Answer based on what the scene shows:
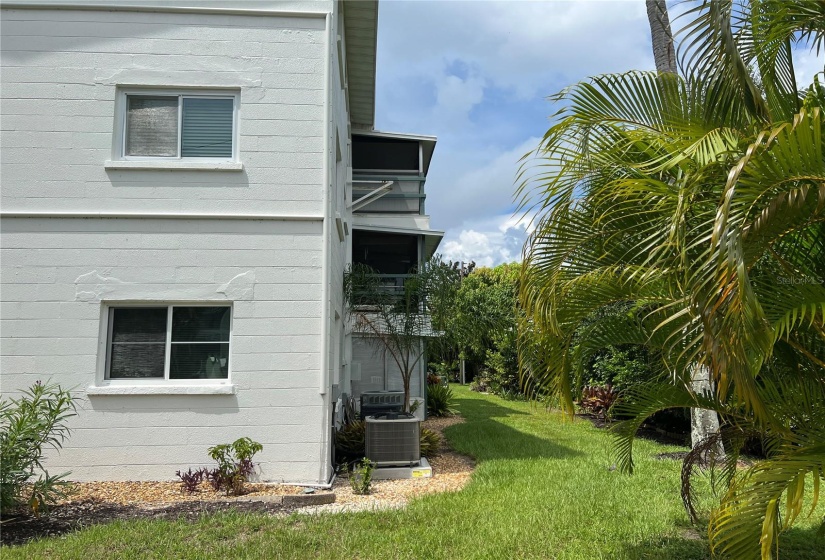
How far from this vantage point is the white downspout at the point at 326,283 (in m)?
7.73

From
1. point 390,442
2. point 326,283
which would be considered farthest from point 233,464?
point 326,283

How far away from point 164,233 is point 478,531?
517 centimetres

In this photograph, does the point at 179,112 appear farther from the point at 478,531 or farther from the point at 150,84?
the point at 478,531

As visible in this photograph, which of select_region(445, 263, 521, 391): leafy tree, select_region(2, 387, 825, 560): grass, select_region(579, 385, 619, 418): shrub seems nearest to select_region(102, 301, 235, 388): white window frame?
select_region(2, 387, 825, 560): grass

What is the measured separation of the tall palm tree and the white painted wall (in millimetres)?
3825

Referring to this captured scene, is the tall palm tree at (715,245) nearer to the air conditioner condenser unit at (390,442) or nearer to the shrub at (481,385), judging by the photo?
the air conditioner condenser unit at (390,442)

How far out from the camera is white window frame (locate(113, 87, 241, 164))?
800cm

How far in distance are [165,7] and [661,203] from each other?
708 centimetres

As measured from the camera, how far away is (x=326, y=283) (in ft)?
25.9

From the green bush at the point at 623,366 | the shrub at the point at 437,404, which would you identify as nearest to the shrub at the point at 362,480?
the green bush at the point at 623,366

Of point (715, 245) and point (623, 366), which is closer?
point (715, 245)

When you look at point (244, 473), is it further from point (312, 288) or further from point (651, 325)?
point (651, 325)

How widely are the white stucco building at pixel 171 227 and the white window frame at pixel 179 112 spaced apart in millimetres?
21

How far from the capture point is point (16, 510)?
602 cm
